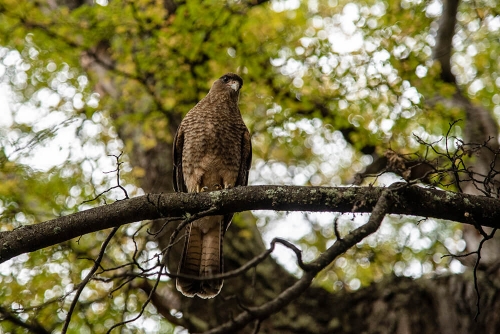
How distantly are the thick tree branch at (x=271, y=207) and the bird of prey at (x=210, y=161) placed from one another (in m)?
1.66

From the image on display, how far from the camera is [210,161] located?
5398 mm

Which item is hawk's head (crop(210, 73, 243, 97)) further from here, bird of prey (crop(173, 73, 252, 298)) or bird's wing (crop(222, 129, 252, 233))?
bird's wing (crop(222, 129, 252, 233))

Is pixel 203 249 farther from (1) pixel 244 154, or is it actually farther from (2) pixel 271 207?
(2) pixel 271 207

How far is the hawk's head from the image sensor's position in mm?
5957

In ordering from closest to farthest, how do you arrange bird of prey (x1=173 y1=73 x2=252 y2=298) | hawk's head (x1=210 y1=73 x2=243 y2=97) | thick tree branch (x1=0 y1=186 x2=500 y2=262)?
thick tree branch (x1=0 y1=186 x2=500 y2=262) → bird of prey (x1=173 y1=73 x2=252 y2=298) → hawk's head (x1=210 y1=73 x2=243 y2=97)

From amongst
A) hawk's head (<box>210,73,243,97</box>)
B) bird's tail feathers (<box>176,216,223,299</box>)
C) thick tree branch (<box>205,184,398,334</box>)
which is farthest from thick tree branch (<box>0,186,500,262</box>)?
hawk's head (<box>210,73,243,97</box>)

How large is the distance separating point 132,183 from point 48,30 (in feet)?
7.20

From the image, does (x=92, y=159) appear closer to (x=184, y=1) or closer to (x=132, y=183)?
(x=132, y=183)

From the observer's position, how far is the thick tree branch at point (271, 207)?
327 cm

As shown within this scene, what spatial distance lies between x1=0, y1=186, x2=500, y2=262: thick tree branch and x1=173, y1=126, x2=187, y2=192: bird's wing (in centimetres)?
219

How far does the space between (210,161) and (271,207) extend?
6.82 feet

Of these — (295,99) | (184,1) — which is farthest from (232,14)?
(295,99)

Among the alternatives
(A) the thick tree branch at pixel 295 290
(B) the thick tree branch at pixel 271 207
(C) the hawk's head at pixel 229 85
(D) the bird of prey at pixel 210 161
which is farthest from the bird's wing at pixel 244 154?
(A) the thick tree branch at pixel 295 290

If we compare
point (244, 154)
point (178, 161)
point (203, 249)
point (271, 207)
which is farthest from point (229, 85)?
point (271, 207)
